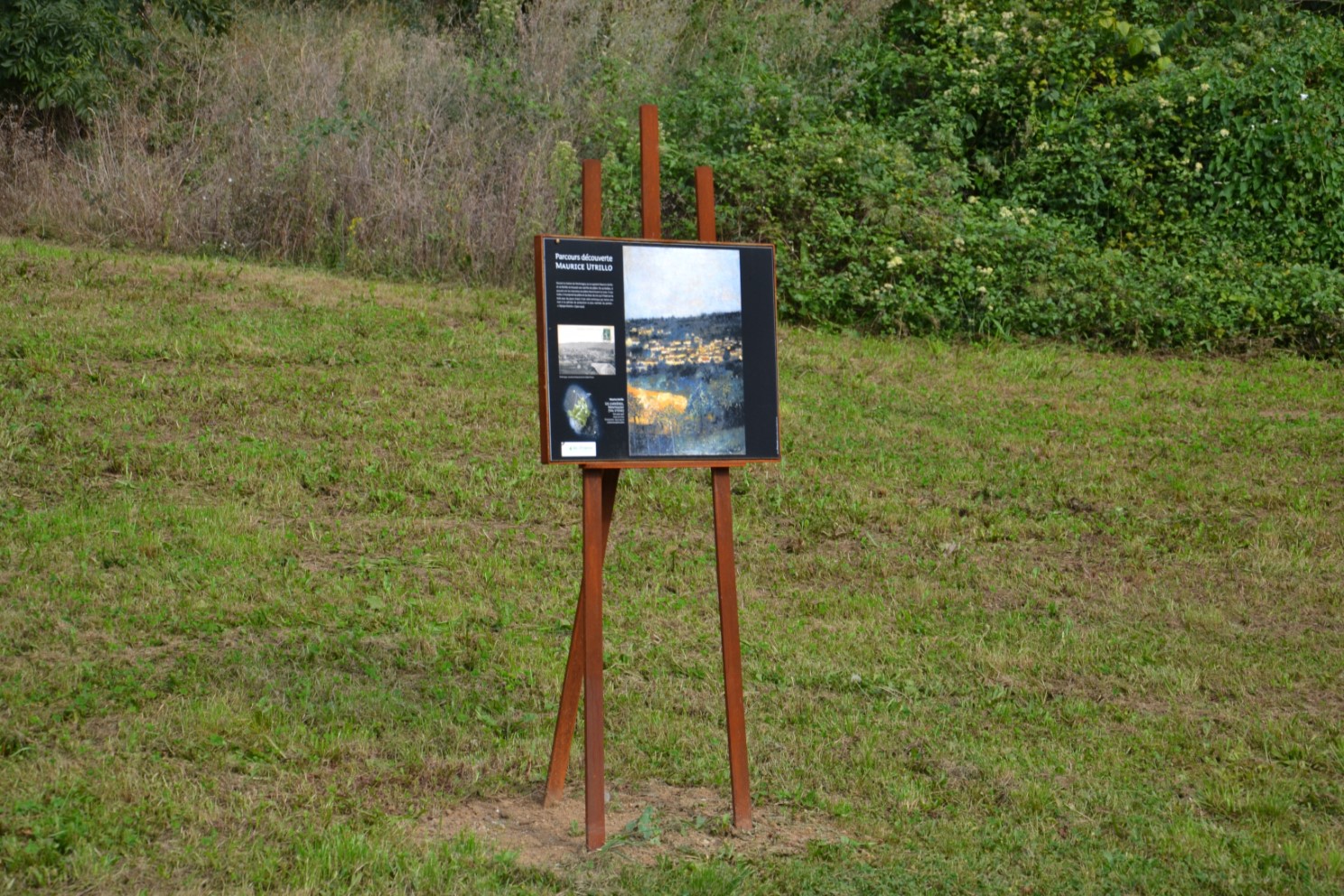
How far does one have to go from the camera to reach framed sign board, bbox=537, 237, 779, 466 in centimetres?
434

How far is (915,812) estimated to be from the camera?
4773 mm

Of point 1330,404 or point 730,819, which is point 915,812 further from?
point 1330,404

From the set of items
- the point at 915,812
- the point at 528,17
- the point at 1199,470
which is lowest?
the point at 915,812

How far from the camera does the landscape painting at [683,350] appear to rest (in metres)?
4.45

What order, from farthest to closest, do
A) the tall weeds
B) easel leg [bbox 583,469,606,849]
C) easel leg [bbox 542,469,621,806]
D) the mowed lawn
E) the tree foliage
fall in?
the tree foliage → the tall weeds → easel leg [bbox 542,469,621,806] → the mowed lawn → easel leg [bbox 583,469,606,849]

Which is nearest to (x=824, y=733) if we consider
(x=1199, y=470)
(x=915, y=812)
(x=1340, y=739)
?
(x=915, y=812)

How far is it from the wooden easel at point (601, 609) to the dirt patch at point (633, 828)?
0.25ft

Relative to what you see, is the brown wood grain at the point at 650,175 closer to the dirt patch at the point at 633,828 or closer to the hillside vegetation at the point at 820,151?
the dirt patch at the point at 633,828

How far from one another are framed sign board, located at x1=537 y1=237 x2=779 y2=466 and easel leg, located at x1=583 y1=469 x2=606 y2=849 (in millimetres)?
200

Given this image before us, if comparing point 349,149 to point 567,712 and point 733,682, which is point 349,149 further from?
point 733,682

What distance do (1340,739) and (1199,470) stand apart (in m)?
3.49

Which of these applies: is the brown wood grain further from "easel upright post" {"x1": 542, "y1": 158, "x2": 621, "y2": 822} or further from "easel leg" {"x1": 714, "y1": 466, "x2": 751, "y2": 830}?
"easel leg" {"x1": 714, "y1": 466, "x2": 751, "y2": 830}

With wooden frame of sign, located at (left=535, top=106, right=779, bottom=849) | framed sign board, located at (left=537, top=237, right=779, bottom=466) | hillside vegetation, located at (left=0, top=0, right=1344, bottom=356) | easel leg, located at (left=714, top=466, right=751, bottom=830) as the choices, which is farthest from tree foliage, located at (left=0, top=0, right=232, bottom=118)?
easel leg, located at (left=714, top=466, right=751, bottom=830)

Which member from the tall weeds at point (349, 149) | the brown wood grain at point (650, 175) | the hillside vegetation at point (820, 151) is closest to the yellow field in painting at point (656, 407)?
the brown wood grain at point (650, 175)
